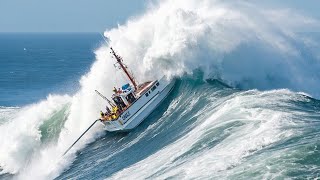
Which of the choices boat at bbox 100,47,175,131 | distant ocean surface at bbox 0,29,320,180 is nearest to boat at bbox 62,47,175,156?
boat at bbox 100,47,175,131

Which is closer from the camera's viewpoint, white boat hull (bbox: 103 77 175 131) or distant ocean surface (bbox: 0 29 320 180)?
distant ocean surface (bbox: 0 29 320 180)

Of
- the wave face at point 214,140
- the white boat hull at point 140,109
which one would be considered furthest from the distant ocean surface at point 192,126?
the white boat hull at point 140,109

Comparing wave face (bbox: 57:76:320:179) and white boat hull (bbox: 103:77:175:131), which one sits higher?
white boat hull (bbox: 103:77:175:131)

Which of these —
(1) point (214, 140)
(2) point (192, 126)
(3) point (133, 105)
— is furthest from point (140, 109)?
(1) point (214, 140)

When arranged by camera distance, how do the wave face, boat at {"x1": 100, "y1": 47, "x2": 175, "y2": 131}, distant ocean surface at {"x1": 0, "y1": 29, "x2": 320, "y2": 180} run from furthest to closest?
1. boat at {"x1": 100, "y1": 47, "x2": 175, "y2": 131}
2. distant ocean surface at {"x1": 0, "y1": 29, "x2": 320, "y2": 180}
3. the wave face

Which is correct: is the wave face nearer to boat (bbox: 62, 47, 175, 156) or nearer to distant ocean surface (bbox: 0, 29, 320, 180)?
distant ocean surface (bbox: 0, 29, 320, 180)

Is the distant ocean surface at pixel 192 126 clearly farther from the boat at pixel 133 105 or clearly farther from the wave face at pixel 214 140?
the boat at pixel 133 105

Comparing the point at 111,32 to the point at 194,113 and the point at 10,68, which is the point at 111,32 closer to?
the point at 194,113

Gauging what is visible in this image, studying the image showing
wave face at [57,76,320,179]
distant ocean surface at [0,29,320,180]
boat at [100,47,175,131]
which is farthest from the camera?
A: boat at [100,47,175,131]

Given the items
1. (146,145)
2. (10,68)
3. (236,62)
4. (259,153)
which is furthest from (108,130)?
(10,68)
